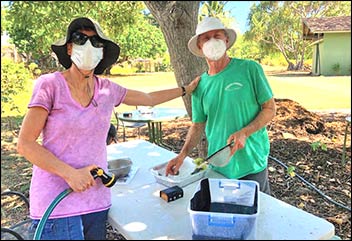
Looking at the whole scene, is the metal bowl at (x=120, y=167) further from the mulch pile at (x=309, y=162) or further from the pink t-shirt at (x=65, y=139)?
the mulch pile at (x=309, y=162)

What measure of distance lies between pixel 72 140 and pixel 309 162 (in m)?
3.48

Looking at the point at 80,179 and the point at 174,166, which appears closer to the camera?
the point at 80,179

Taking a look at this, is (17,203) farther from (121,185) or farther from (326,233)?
(326,233)

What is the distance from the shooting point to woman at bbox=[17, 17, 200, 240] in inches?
45.8

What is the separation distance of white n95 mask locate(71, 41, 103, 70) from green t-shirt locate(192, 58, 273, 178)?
25.2 inches

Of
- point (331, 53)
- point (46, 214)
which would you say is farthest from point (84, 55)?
point (331, 53)

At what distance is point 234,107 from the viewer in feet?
5.30

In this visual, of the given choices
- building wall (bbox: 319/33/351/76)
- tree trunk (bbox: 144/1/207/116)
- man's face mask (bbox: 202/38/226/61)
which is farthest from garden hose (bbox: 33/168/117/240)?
building wall (bbox: 319/33/351/76)

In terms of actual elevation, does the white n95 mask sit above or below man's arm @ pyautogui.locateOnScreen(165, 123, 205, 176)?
above

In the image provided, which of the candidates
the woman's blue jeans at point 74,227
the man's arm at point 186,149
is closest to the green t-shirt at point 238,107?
the man's arm at point 186,149

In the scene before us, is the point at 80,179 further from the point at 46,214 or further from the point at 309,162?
the point at 309,162

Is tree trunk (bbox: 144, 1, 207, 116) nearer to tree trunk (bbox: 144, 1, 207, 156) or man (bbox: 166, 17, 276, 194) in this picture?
tree trunk (bbox: 144, 1, 207, 156)

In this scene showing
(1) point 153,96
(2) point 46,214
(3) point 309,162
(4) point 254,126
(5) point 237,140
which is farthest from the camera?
(3) point 309,162

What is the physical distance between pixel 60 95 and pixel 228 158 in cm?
85
